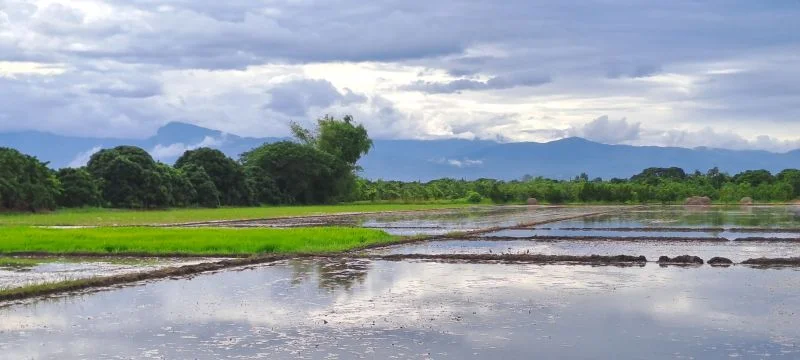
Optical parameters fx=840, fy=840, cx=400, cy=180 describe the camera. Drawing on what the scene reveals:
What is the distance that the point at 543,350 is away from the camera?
8.94m

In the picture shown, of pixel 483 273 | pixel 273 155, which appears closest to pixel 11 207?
pixel 273 155

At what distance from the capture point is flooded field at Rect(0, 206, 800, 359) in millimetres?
A: 9078

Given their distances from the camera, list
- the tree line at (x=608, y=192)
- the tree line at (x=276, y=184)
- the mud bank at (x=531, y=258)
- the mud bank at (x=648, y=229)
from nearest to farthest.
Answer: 1. the mud bank at (x=531, y=258)
2. the mud bank at (x=648, y=229)
3. the tree line at (x=276, y=184)
4. the tree line at (x=608, y=192)

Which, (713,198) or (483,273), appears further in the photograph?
(713,198)

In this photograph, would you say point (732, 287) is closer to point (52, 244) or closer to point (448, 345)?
point (448, 345)

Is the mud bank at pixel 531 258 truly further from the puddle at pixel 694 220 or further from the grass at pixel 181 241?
the puddle at pixel 694 220

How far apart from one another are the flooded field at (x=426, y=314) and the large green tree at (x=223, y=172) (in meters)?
44.8

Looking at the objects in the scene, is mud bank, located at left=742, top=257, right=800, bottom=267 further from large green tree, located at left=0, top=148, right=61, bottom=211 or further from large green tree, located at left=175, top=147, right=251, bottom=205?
large green tree, located at left=175, top=147, right=251, bottom=205

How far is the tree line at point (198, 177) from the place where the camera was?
43.8 m

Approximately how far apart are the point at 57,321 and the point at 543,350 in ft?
20.5

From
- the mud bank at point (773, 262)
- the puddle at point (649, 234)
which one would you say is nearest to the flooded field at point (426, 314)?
the mud bank at point (773, 262)

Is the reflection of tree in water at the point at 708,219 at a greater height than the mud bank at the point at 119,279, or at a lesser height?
greater

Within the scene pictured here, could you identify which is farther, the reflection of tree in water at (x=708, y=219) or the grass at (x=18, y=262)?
the reflection of tree in water at (x=708, y=219)

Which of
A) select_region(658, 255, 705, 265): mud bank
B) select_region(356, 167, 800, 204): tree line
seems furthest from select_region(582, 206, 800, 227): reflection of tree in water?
select_region(356, 167, 800, 204): tree line
